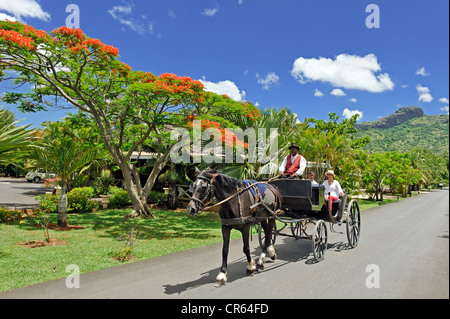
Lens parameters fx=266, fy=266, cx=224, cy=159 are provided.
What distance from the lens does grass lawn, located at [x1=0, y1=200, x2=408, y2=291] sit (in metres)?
5.57

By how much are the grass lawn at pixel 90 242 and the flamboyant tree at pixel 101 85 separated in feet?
6.54

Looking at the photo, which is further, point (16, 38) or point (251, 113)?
point (251, 113)

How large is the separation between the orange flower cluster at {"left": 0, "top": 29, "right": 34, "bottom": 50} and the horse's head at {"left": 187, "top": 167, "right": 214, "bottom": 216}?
6915 millimetres

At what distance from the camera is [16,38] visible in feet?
24.7

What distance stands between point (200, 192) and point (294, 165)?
11.0 ft

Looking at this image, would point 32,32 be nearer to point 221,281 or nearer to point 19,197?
point 221,281

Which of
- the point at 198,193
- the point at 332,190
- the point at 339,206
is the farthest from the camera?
the point at 332,190

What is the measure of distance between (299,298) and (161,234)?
611 centimetres

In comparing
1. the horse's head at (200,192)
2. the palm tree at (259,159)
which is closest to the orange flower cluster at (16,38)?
the horse's head at (200,192)

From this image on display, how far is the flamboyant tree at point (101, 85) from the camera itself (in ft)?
27.7

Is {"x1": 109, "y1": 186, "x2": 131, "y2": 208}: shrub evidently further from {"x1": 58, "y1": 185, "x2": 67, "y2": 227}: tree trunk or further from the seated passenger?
the seated passenger

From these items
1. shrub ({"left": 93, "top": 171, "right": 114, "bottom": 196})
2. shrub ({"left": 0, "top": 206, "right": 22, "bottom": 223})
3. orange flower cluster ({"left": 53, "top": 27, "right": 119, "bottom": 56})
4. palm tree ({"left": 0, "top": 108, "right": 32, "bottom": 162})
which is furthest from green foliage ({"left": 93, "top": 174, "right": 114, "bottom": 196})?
palm tree ({"left": 0, "top": 108, "right": 32, "bottom": 162})

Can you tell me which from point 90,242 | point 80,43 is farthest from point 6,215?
point 80,43
